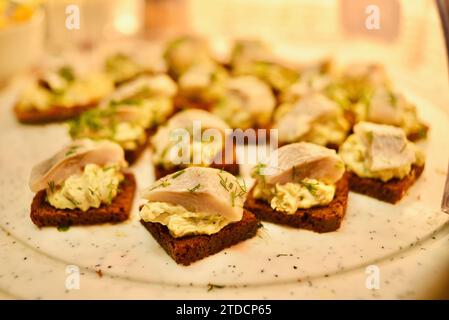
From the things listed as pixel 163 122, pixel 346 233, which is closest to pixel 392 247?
pixel 346 233

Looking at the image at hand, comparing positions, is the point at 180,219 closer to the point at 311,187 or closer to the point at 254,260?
the point at 254,260

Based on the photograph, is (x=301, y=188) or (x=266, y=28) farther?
(x=266, y=28)

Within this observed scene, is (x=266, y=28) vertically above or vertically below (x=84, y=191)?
above

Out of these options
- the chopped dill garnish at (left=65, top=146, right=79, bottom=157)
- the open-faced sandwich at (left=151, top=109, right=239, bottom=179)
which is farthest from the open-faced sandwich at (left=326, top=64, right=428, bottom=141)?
the chopped dill garnish at (left=65, top=146, right=79, bottom=157)

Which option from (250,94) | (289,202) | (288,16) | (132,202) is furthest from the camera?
(288,16)

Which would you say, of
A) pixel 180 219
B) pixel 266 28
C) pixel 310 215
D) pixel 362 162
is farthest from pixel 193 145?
pixel 266 28

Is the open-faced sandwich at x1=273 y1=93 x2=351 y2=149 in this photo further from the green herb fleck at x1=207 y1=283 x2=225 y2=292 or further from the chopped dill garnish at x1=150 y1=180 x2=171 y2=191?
the green herb fleck at x1=207 y1=283 x2=225 y2=292

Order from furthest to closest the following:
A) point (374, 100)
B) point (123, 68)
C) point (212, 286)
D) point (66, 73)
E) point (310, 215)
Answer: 1. point (123, 68)
2. point (66, 73)
3. point (374, 100)
4. point (310, 215)
5. point (212, 286)
